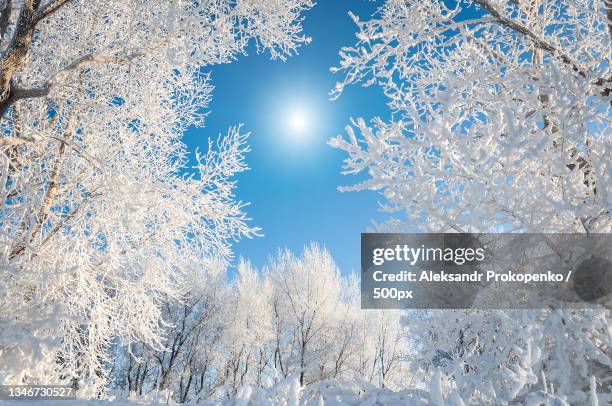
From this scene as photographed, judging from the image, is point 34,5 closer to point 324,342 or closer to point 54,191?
point 54,191

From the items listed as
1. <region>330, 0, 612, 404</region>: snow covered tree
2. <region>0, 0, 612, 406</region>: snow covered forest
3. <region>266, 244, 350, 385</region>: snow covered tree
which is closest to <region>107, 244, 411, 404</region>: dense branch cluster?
<region>266, 244, 350, 385</region>: snow covered tree

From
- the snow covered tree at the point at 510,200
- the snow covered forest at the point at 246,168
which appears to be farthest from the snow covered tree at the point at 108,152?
the snow covered tree at the point at 510,200

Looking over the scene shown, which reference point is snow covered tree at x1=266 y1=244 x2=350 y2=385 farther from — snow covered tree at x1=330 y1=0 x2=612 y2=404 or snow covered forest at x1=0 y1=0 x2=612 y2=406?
snow covered tree at x1=330 y1=0 x2=612 y2=404

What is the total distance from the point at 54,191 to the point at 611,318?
658 cm

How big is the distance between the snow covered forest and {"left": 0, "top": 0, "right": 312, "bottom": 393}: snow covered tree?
0.11 ft

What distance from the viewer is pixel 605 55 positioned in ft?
11.0

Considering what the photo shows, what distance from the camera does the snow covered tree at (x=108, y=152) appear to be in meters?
4.91

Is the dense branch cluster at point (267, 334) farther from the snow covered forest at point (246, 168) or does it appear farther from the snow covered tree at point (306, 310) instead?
the snow covered forest at point (246, 168)

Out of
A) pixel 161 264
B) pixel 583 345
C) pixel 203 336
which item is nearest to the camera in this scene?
pixel 583 345

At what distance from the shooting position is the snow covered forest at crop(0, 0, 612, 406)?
2.25 meters

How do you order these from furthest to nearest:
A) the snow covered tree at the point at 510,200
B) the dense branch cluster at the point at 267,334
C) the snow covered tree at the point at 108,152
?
the dense branch cluster at the point at 267,334 → the snow covered tree at the point at 108,152 → the snow covered tree at the point at 510,200

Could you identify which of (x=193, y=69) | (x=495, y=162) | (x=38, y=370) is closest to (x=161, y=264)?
(x=38, y=370)

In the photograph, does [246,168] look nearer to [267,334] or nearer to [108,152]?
[108,152]

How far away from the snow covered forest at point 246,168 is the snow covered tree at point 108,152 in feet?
0.11
